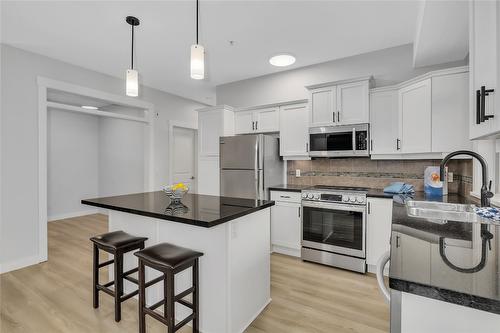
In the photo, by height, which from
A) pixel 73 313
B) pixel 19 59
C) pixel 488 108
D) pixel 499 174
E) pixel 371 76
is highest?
pixel 19 59

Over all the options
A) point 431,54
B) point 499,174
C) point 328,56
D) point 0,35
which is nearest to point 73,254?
point 0,35

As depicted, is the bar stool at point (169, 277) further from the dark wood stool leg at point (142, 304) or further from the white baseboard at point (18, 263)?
the white baseboard at point (18, 263)

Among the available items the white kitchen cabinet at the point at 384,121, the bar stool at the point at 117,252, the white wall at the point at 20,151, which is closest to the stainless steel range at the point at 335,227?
the white kitchen cabinet at the point at 384,121

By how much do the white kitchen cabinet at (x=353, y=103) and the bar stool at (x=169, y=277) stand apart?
2523 mm

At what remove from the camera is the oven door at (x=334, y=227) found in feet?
9.64

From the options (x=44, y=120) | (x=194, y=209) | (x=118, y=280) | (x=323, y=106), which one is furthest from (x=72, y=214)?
(x=323, y=106)

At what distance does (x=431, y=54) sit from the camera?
9.05 ft

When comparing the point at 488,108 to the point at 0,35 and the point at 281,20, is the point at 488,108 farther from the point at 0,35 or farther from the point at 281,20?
the point at 0,35

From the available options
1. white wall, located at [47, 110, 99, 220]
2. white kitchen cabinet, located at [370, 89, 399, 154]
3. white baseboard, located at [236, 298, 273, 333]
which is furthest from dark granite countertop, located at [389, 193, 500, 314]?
white wall, located at [47, 110, 99, 220]

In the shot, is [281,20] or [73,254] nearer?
[281,20]

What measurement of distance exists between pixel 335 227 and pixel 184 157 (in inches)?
158

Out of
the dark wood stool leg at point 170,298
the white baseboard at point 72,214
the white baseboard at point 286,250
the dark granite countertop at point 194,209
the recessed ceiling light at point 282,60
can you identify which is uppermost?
the recessed ceiling light at point 282,60

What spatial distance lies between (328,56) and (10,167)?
435 cm

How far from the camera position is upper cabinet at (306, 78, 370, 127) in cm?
316
